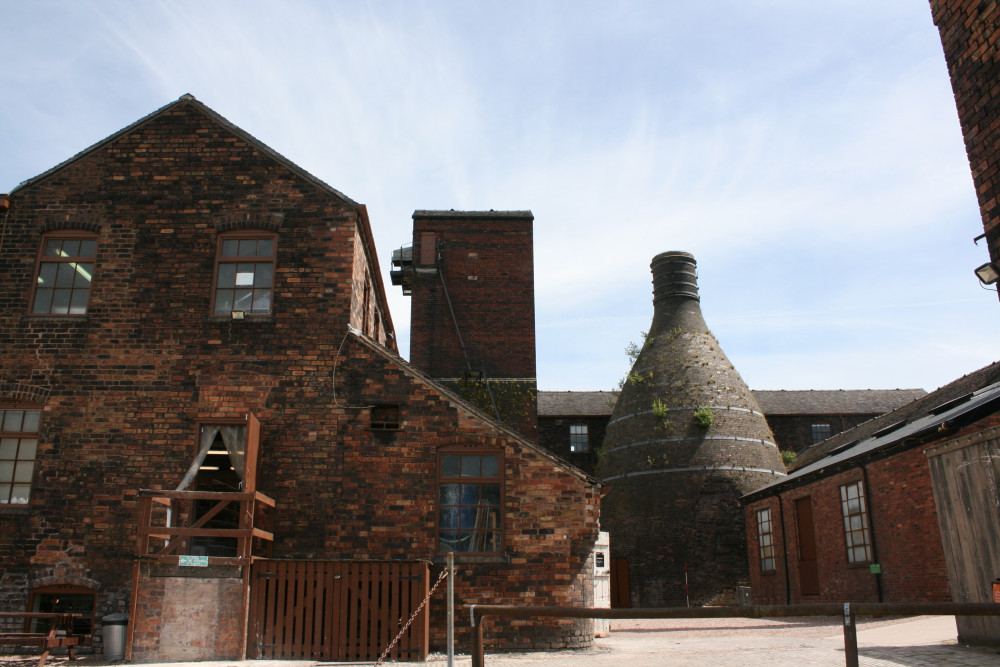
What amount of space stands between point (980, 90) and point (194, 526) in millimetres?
10774

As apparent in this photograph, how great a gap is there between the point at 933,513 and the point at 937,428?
172 centimetres

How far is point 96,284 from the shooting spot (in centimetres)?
1283

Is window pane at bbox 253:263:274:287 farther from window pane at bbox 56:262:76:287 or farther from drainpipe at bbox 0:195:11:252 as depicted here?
drainpipe at bbox 0:195:11:252

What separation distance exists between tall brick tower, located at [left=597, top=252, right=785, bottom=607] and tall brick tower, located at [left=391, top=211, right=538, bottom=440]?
719 centimetres

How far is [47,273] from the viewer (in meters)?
13.1

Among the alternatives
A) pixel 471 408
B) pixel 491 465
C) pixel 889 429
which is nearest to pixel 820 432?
pixel 889 429

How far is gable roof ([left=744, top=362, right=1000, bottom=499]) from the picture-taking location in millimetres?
14633

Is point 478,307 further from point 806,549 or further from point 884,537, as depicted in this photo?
point 884,537

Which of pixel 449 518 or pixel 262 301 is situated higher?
pixel 262 301

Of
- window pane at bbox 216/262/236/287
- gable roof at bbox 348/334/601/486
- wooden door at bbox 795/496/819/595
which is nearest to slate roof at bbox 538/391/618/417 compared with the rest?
wooden door at bbox 795/496/819/595

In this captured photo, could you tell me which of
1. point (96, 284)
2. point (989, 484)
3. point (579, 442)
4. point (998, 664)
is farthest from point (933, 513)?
point (579, 442)

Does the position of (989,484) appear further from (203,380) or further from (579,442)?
(579,442)

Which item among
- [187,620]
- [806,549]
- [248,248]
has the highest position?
[248,248]

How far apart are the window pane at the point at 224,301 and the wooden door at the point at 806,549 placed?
15.8m
